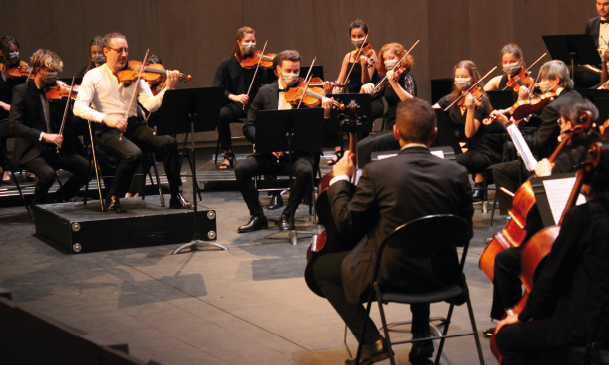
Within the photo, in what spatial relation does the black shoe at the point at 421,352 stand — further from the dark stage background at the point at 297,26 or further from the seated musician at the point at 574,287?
the dark stage background at the point at 297,26

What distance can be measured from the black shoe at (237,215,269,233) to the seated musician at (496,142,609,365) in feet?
10.6

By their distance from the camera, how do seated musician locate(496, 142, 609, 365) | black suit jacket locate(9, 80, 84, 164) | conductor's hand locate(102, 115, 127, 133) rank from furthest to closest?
black suit jacket locate(9, 80, 84, 164) < conductor's hand locate(102, 115, 127, 133) < seated musician locate(496, 142, 609, 365)

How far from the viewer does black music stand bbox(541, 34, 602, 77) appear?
6.89 meters

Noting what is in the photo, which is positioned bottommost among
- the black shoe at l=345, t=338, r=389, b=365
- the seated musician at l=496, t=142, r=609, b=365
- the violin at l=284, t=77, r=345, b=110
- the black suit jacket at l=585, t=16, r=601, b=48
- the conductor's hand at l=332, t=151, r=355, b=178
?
the black shoe at l=345, t=338, r=389, b=365

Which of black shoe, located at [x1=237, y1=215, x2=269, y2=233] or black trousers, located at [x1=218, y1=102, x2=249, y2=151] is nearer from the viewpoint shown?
black shoe, located at [x1=237, y1=215, x2=269, y2=233]

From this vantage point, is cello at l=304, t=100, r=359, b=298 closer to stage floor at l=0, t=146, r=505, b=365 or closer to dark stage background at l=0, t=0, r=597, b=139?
stage floor at l=0, t=146, r=505, b=365

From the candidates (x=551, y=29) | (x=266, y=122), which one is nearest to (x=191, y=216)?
(x=266, y=122)

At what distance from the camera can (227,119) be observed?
23.0 ft

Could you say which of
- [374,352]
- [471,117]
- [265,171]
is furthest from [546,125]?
[374,352]

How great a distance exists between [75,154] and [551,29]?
→ 6816 millimetres

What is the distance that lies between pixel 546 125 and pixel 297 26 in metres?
5.46

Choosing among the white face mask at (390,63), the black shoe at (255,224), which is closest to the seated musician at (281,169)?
the black shoe at (255,224)

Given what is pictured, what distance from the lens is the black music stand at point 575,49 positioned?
6.89 meters

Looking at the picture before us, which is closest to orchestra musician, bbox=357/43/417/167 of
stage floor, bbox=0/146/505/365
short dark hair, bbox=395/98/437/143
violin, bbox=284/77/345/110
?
violin, bbox=284/77/345/110
